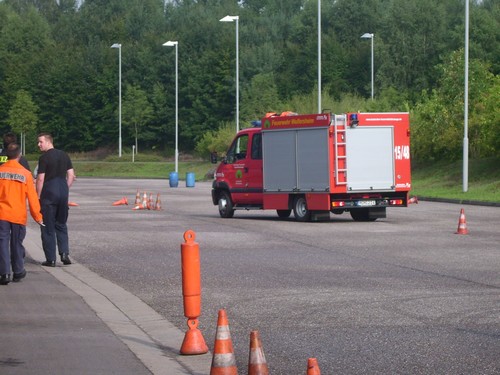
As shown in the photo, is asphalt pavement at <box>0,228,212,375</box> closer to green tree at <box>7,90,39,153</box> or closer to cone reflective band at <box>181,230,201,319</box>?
cone reflective band at <box>181,230,201,319</box>

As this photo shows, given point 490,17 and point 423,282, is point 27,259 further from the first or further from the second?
point 490,17

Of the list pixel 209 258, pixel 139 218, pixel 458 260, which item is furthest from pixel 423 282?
pixel 139 218

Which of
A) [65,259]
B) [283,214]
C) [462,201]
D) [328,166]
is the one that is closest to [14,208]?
[65,259]

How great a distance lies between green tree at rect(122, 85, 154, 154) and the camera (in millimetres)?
114625

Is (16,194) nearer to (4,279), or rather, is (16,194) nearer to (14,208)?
(14,208)

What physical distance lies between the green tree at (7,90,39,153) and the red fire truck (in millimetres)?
89339

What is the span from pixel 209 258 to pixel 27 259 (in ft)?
9.15

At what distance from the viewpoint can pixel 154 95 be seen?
11762 cm

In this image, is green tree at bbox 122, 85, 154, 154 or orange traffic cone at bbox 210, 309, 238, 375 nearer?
orange traffic cone at bbox 210, 309, 238, 375

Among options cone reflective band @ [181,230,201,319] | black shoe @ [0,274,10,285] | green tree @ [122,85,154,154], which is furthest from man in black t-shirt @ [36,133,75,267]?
green tree @ [122,85,154,154]

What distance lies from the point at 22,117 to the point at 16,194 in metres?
105

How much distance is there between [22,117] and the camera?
389 ft

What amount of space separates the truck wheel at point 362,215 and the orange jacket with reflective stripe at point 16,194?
15.6m

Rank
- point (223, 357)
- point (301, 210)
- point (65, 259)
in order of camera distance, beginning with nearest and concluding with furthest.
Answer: point (223, 357) → point (65, 259) → point (301, 210)
